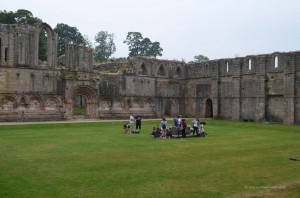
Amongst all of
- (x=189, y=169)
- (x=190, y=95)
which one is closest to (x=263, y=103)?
(x=190, y=95)

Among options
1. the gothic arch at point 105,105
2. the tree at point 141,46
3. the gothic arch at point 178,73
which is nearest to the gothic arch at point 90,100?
the gothic arch at point 105,105

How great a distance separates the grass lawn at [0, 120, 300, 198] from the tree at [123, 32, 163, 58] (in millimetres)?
76165

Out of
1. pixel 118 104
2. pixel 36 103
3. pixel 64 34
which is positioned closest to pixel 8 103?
pixel 36 103

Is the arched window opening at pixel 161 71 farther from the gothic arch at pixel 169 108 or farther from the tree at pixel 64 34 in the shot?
the tree at pixel 64 34

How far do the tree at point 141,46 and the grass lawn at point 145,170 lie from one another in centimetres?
7617

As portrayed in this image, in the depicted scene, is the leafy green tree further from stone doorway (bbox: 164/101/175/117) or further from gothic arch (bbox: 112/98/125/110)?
stone doorway (bbox: 164/101/175/117)

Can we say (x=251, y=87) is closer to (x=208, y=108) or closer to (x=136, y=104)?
(x=208, y=108)

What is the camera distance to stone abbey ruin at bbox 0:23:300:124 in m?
34.6

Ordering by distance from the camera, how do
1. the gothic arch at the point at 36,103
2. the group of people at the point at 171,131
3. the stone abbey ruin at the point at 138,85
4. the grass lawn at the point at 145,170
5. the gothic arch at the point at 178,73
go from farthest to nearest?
the gothic arch at the point at 178,73 < the gothic arch at the point at 36,103 < the stone abbey ruin at the point at 138,85 < the group of people at the point at 171,131 < the grass lawn at the point at 145,170

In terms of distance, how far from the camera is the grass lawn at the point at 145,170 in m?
9.27

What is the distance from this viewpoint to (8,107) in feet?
110

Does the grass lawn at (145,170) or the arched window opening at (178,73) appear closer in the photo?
the grass lawn at (145,170)

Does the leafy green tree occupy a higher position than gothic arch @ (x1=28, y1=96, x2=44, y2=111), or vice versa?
the leafy green tree

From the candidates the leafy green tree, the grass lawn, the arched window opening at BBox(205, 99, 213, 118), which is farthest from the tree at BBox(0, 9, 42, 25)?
the grass lawn
